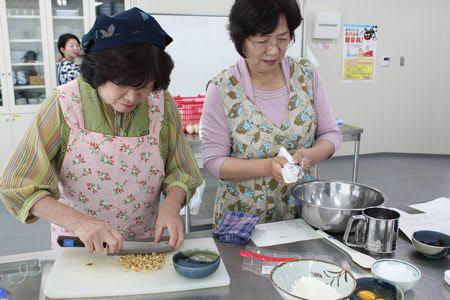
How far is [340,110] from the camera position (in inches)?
211

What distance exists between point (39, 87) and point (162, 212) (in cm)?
379

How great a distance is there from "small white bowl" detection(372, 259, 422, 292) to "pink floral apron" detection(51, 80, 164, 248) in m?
0.67

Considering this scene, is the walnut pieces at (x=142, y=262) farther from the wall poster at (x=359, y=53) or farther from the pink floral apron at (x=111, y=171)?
the wall poster at (x=359, y=53)

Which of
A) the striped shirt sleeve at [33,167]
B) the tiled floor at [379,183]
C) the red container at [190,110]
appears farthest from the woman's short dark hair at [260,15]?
the tiled floor at [379,183]

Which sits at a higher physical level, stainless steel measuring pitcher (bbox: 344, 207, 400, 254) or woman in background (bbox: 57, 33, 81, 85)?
woman in background (bbox: 57, 33, 81, 85)

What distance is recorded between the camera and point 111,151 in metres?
1.19

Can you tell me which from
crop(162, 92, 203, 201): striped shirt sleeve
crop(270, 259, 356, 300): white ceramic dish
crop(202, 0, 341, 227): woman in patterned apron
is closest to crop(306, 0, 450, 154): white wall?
crop(202, 0, 341, 227): woman in patterned apron

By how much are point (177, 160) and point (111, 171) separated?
22 centimetres

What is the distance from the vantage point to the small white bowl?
0.98 metres

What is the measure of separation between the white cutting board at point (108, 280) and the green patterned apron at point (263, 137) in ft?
1.39

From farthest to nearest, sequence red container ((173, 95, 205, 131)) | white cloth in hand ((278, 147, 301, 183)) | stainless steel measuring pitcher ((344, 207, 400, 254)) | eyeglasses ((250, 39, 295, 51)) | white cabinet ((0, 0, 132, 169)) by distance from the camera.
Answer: white cabinet ((0, 0, 132, 169)) → red container ((173, 95, 205, 131)) → eyeglasses ((250, 39, 295, 51)) → white cloth in hand ((278, 147, 301, 183)) → stainless steel measuring pitcher ((344, 207, 400, 254))

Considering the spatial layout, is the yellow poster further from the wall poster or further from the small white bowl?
the small white bowl

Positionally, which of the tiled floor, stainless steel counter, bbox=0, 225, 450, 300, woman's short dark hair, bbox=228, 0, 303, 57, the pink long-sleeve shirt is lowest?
the tiled floor

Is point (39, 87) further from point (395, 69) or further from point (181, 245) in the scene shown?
point (395, 69)
